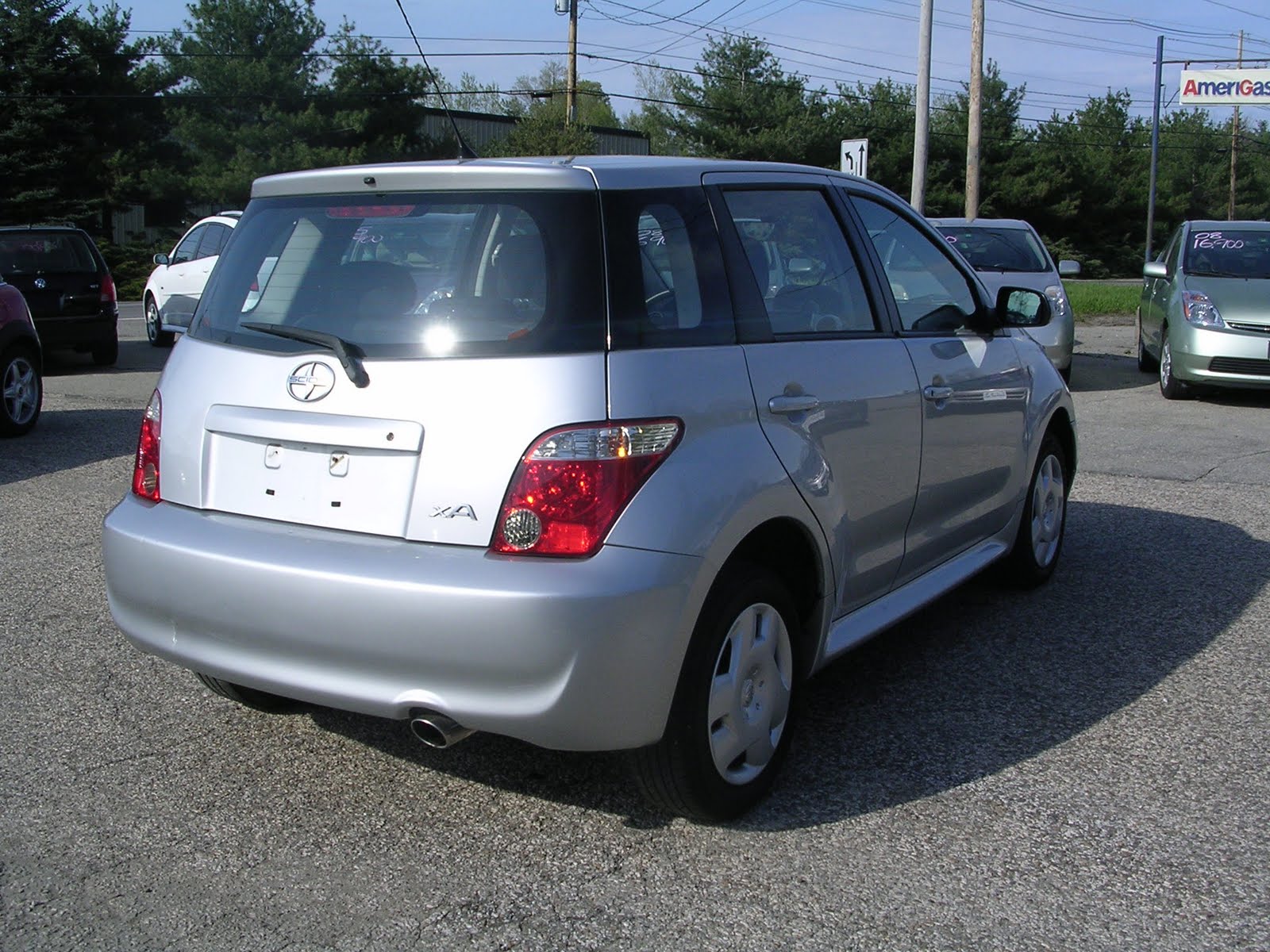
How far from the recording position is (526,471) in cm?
313

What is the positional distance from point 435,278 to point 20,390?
7979mm

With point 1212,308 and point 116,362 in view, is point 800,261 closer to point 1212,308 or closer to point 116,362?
point 1212,308

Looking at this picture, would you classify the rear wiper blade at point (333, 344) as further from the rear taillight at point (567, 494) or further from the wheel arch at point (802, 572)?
the wheel arch at point (802, 572)

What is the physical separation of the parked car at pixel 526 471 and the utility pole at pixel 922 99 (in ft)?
59.4

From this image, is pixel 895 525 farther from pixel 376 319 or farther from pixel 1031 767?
pixel 376 319

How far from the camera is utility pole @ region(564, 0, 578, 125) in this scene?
39469 millimetres

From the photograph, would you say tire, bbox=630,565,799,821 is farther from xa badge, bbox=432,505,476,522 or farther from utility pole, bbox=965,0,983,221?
utility pole, bbox=965,0,983,221

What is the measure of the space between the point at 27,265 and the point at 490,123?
4011 cm

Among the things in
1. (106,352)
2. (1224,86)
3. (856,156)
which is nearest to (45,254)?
(106,352)

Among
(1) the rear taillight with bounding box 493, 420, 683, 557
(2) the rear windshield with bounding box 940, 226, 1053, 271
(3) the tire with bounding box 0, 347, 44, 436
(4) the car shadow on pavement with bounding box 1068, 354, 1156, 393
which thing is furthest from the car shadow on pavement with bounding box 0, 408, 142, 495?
(4) the car shadow on pavement with bounding box 1068, 354, 1156, 393

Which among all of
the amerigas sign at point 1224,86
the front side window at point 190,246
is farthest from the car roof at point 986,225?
the amerigas sign at point 1224,86

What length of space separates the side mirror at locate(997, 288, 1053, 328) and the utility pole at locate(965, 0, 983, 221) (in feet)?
68.2

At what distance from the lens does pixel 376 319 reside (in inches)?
135

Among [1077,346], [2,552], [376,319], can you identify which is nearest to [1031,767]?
[376,319]
